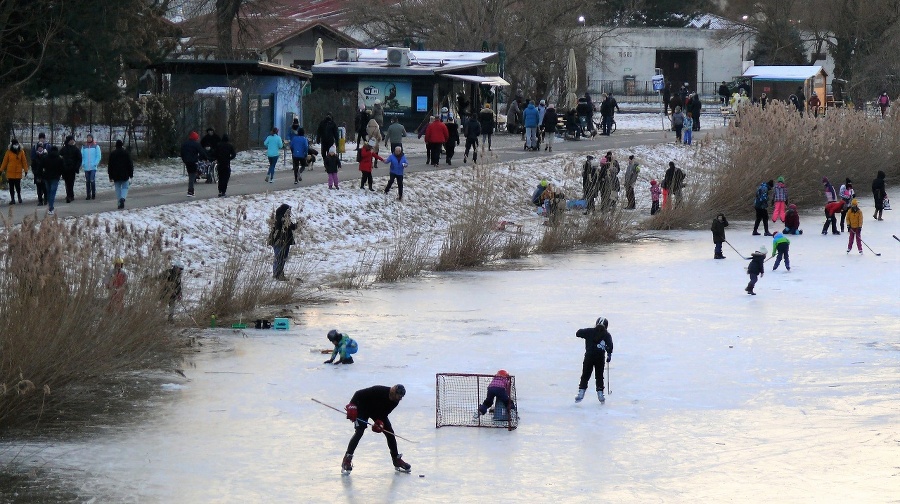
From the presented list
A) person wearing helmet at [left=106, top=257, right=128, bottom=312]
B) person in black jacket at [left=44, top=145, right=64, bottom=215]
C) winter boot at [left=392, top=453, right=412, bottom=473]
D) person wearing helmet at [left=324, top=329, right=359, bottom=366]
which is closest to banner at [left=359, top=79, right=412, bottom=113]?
person in black jacket at [left=44, top=145, right=64, bottom=215]

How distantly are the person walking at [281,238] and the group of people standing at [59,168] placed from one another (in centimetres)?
441

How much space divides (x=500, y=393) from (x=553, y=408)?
41.0 inches

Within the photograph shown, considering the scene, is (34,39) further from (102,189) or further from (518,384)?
(518,384)

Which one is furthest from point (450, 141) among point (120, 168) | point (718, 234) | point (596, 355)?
point (596, 355)

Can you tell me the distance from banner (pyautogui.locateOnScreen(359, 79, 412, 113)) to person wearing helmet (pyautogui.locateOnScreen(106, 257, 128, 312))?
96.9ft

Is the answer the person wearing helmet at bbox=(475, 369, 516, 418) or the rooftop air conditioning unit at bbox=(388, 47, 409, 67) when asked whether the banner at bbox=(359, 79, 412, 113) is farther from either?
the person wearing helmet at bbox=(475, 369, 516, 418)

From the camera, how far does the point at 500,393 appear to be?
1366cm

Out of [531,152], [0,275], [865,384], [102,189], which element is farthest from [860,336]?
[531,152]

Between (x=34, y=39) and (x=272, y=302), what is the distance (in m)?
11.0

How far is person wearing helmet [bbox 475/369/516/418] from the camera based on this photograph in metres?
13.7

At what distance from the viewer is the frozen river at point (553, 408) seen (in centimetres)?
1164

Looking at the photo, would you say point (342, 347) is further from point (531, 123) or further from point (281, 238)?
point (531, 123)

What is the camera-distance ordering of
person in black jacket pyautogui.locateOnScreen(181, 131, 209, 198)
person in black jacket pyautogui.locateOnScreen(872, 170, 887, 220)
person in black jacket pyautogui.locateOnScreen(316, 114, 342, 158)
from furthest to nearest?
person in black jacket pyautogui.locateOnScreen(872, 170, 887, 220)
person in black jacket pyautogui.locateOnScreen(316, 114, 342, 158)
person in black jacket pyautogui.locateOnScreen(181, 131, 209, 198)

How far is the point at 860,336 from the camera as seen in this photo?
61.6 feet
